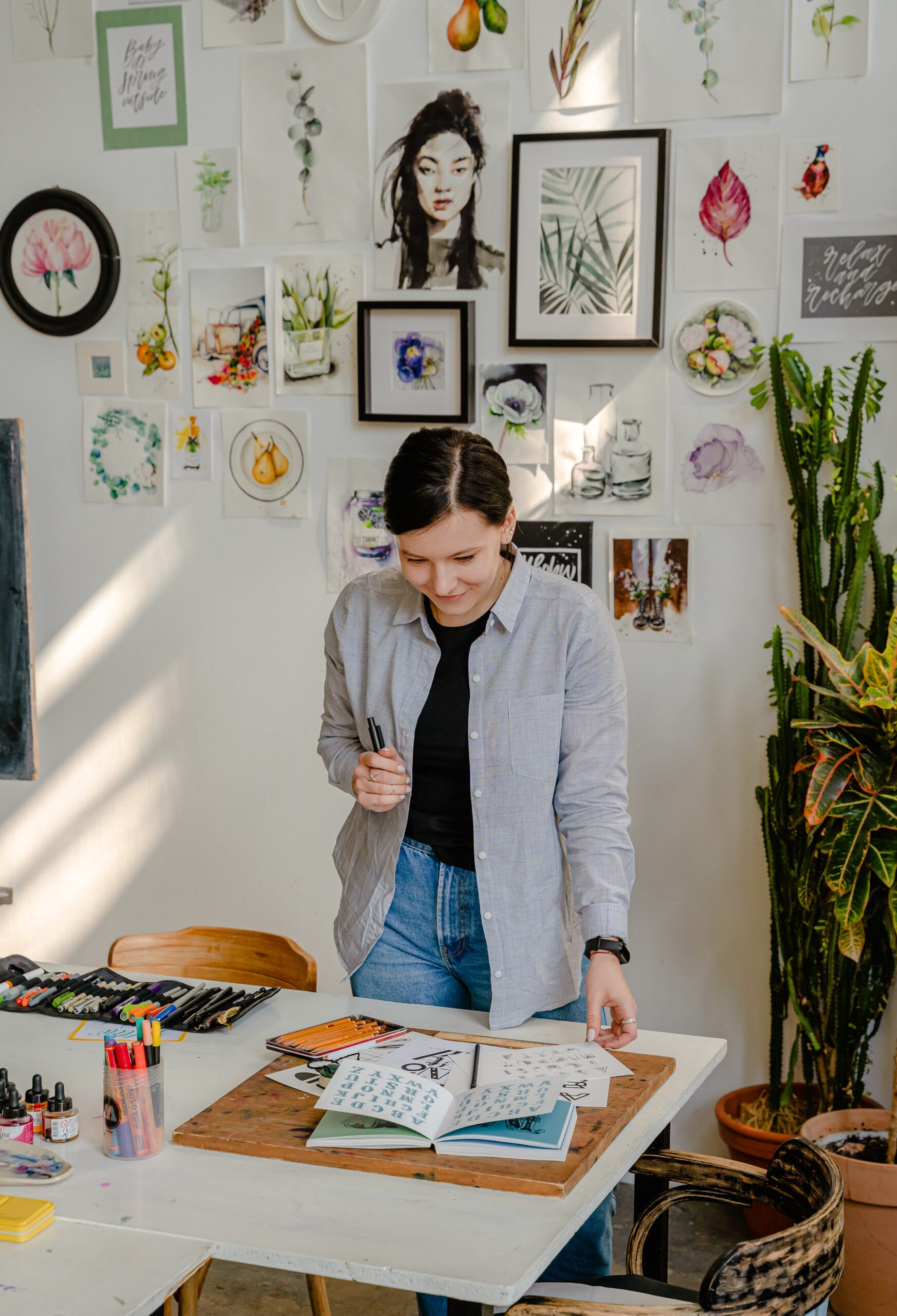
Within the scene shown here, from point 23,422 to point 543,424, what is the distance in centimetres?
137

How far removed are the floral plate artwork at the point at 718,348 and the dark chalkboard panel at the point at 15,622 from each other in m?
1.69

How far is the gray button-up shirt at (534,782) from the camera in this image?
1.90 metres

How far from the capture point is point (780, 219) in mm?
2688

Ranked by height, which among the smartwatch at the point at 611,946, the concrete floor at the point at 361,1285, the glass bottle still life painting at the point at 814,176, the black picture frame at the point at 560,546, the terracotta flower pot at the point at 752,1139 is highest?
the glass bottle still life painting at the point at 814,176

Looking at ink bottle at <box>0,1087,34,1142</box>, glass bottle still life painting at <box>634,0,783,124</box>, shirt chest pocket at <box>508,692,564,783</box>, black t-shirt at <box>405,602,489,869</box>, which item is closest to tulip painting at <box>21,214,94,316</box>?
glass bottle still life painting at <box>634,0,783,124</box>

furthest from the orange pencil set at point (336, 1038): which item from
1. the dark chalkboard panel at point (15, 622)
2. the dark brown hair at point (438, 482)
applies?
the dark chalkboard panel at point (15, 622)

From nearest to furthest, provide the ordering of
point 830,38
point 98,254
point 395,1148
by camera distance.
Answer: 1. point 395,1148
2. point 830,38
3. point 98,254

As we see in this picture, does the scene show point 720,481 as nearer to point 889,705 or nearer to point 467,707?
point 889,705

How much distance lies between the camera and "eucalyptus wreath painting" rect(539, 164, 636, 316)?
2773 millimetres

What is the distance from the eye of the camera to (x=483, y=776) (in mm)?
1937

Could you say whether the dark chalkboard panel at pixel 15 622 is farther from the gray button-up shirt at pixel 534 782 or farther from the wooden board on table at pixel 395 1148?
the wooden board on table at pixel 395 1148

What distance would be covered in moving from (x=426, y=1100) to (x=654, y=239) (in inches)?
76.0

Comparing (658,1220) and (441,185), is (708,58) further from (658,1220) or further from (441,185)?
(658,1220)

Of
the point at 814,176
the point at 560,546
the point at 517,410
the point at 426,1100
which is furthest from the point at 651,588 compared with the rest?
the point at 426,1100
